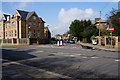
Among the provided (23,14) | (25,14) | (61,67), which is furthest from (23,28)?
(61,67)

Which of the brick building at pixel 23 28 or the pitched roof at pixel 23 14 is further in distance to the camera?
the pitched roof at pixel 23 14

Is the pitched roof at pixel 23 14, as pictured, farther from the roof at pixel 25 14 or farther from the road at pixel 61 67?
the road at pixel 61 67

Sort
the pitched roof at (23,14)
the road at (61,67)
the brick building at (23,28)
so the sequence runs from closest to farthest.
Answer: the road at (61,67) → the brick building at (23,28) → the pitched roof at (23,14)

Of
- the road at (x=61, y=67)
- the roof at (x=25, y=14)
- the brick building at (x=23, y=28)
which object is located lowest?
the road at (x=61, y=67)

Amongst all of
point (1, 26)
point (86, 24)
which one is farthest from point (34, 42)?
point (86, 24)

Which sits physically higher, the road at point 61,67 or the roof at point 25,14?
the roof at point 25,14

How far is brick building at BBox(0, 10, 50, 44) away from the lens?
4063 centimetres

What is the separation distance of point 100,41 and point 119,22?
6021 mm

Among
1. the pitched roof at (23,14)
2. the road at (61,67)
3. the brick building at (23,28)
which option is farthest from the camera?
the pitched roof at (23,14)

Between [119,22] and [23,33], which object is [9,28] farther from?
[119,22]

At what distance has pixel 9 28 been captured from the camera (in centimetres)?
4516

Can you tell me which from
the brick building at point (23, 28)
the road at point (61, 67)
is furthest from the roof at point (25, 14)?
the road at point (61, 67)

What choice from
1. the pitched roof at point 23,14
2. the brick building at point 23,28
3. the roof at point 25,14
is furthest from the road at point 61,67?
the pitched roof at point 23,14

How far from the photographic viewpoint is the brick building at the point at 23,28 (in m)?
40.6
